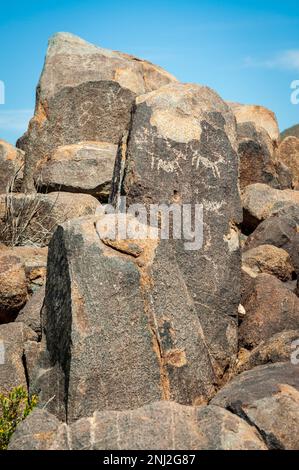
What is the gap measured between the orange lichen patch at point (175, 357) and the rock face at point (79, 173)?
266 inches

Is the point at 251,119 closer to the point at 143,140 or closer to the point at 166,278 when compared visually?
the point at 143,140

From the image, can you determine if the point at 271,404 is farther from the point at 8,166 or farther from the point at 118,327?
the point at 8,166

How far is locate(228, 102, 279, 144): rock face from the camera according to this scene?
18.2 metres

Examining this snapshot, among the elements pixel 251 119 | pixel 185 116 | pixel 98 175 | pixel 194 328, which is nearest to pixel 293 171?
pixel 251 119

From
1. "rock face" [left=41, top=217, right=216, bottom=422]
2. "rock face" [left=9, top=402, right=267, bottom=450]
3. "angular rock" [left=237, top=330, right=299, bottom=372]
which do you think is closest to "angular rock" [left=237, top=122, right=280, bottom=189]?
"angular rock" [left=237, top=330, right=299, bottom=372]

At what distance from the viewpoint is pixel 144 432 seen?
5320 millimetres

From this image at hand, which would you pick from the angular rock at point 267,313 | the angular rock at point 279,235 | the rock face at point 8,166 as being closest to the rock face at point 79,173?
the rock face at point 8,166

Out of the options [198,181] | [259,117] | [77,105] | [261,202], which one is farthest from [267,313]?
[259,117]

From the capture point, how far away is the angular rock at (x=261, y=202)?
1366cm

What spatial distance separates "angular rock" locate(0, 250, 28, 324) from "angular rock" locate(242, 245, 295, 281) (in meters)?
3.03

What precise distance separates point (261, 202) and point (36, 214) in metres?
4.27

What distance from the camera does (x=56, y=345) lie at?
6895mm
